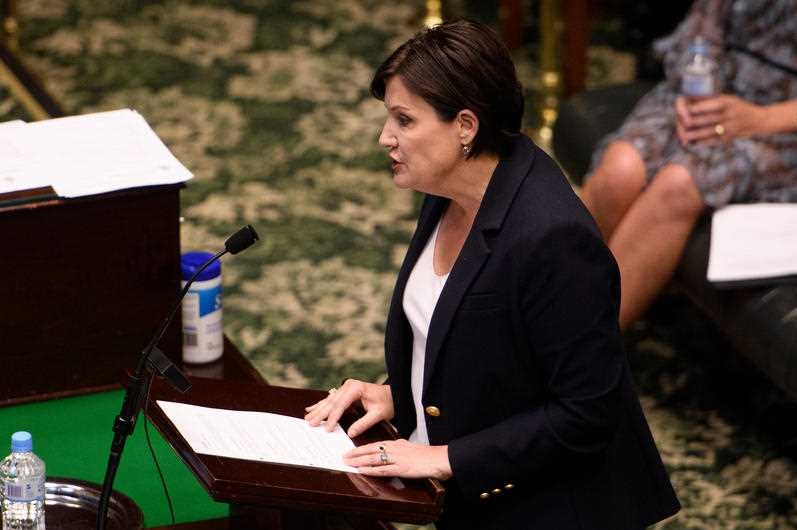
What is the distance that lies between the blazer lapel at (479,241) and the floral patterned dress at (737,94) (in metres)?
1.35

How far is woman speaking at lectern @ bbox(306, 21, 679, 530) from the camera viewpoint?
200 cm

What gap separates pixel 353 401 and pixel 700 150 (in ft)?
4.81

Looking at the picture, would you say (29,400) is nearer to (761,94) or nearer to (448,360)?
(448,360)

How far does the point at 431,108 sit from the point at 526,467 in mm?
524

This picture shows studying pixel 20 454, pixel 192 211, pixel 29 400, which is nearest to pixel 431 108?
pixel 20 454

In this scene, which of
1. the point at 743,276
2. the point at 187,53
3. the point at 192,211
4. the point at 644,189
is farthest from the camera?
the point at 187,53

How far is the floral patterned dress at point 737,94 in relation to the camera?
133 inches

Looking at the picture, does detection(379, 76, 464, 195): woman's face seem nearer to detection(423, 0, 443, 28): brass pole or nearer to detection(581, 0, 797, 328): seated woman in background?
detection(581, 0, 797, 328): seated woman in background

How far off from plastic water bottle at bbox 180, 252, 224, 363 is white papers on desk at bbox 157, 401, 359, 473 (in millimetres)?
579

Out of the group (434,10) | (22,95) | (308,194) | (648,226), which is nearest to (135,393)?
(22,95)

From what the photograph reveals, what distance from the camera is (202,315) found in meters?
2.79

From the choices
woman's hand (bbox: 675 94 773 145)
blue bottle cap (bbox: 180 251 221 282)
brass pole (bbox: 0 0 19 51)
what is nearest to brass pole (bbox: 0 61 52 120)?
blue bottle cap (bbox: 180 251 221 282)

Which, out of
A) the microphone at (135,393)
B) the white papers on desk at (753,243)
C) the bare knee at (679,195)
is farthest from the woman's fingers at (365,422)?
the bare knee at (679,195)

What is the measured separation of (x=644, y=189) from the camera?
3.48 meters
